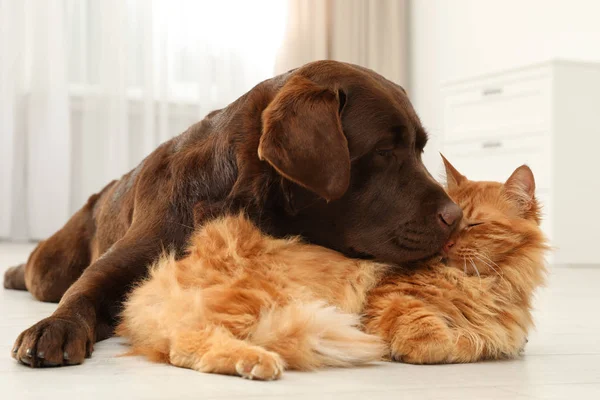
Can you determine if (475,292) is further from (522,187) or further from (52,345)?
(52,345)

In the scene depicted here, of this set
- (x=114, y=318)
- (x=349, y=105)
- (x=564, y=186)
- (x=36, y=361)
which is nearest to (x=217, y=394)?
(x=36, y=361)

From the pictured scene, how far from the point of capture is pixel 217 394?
1.16 meters

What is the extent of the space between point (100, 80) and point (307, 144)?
5.08 m

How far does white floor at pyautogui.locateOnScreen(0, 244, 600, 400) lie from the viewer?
1.19m

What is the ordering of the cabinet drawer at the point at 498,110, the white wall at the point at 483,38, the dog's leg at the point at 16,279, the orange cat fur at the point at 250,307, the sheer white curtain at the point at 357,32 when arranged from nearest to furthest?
the orange cat fur at the point at 250,307
the dog's leg at the point at 16,279
the cabinet drawer at the point at 498,110
the white wall at the point at 483,38
the sheer white curtain at the point at 357,32

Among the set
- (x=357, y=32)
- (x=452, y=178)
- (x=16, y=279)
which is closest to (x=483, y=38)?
(x=357, y=32)

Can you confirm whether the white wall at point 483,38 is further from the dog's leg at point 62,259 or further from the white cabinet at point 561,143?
the dog's leg at point 62,259

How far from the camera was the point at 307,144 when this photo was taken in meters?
1.57

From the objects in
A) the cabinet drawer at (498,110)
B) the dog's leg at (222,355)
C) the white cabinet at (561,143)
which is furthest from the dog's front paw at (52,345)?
the cabinet drawer at (498,110)

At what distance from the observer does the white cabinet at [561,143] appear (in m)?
4.79

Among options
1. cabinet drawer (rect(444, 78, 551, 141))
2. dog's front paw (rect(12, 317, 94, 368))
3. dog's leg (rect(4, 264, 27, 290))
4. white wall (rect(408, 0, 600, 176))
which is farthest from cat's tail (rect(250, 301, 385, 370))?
white wall (rect(408, 0, 600, 176))

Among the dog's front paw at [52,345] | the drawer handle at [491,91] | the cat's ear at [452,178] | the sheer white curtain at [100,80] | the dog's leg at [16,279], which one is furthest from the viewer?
the sheer white curtain at [100,80]

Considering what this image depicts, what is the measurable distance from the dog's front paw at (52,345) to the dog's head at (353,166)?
510mm

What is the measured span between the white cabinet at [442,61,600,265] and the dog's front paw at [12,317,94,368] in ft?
12.3
